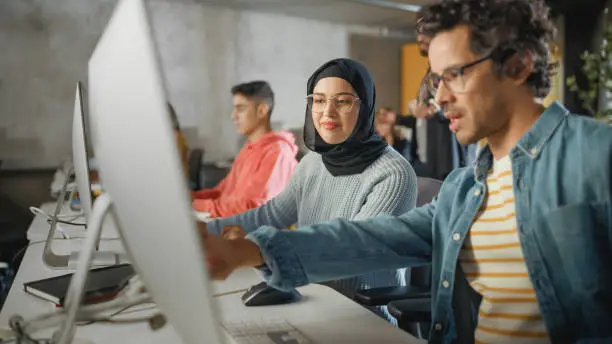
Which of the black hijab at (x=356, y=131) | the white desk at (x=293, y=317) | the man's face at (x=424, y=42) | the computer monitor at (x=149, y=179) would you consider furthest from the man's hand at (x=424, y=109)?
the computer monitor at (x=149, y=179)

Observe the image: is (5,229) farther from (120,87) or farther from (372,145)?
(120,87)

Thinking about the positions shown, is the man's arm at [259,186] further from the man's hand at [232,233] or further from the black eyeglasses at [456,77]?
the black eyeglasses at [456,77]

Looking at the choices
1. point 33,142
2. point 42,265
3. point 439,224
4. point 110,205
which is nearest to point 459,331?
point 439,224

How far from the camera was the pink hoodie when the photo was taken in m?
2.26

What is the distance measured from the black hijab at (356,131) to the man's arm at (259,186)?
2.04 feet

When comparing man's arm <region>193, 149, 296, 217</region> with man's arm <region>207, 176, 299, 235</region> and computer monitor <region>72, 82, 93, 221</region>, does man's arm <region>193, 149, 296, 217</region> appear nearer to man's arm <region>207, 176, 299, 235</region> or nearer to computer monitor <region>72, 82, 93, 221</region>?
man's arm <region>207, 176, 299, 235</region>

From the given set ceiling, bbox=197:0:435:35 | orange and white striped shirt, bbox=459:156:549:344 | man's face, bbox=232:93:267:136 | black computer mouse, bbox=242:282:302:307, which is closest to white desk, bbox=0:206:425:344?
black computer mouse, bbox=242:282:302:307

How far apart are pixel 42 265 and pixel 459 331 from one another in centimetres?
117

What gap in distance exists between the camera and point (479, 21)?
3.06 ft

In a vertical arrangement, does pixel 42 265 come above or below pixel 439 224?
below

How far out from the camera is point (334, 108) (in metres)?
1.56

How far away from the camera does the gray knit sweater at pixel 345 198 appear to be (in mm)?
1454

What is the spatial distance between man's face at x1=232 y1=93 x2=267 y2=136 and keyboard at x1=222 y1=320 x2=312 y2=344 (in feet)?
6.07

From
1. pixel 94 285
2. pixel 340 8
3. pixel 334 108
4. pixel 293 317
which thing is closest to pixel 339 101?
pixel 334 108
